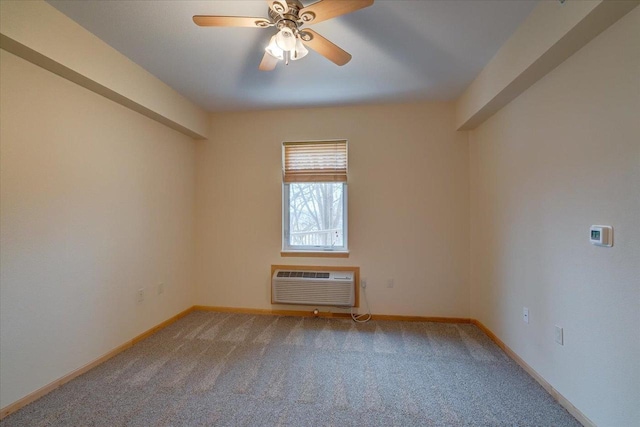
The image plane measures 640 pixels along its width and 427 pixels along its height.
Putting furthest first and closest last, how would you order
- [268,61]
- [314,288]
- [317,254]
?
[317,254]
[314,288]
[268,61]

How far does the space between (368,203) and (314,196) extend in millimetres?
683

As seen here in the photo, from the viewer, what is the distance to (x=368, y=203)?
3.16 meters

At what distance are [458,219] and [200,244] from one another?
3231 millimetres

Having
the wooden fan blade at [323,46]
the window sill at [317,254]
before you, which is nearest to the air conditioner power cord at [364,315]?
the window sill at [317,254]

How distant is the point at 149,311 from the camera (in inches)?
107

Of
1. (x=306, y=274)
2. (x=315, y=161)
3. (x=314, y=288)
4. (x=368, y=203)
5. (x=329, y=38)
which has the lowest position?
Result: (x=314, y=288)

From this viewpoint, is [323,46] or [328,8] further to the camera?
[323,46]

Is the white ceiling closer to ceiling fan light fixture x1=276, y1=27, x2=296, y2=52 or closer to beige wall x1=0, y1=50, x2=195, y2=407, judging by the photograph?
ceiling fan light fixture x1=276, y1=27, x2=296, y2=52

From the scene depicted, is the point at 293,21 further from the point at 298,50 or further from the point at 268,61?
the point at 268,61

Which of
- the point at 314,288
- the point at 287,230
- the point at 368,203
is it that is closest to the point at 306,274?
the point at 314,288

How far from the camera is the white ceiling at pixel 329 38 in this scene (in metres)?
1.65

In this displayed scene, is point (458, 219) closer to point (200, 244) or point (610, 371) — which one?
point (610, 371)

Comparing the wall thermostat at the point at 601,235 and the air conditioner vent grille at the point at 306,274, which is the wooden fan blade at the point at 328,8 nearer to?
the wall thermostat at the point at 601,235

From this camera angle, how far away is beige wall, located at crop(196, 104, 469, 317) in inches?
120
